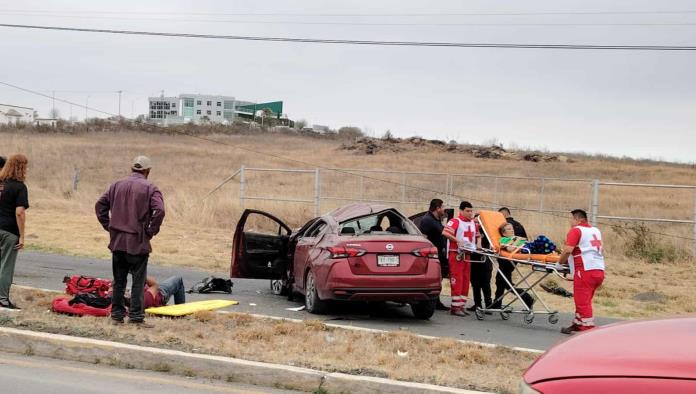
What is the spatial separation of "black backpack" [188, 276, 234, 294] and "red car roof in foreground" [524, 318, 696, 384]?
31.8ft

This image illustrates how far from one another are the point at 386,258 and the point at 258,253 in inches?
106

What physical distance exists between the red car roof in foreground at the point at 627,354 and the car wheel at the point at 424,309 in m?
7.53

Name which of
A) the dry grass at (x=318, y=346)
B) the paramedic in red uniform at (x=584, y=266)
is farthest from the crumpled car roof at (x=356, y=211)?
the paramedic in red uniform at (x=584, y=266)

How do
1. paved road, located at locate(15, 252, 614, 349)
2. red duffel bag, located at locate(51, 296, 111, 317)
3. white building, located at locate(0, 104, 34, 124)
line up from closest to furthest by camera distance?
red duffel bag, located at locate(51, 296, 111, 317) → paved road, located at locate(15, 252, 614, 349) → white building, located at locate(0, 104, 34, 124)

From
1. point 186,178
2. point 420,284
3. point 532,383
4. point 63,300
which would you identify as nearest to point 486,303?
point 420,284

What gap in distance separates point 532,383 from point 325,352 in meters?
5.00

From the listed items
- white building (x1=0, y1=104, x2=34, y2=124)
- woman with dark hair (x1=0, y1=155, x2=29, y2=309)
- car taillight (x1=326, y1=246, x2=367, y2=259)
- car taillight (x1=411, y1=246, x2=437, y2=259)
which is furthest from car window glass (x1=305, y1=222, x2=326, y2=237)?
white building (x1=0, y1=104, x2=34, y2=124)

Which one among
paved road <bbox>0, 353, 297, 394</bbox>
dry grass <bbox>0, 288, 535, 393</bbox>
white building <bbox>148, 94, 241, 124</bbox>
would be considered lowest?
paved road <bbox>0, 353, 297, 394</bbox>

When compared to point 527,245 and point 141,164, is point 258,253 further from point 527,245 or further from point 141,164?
point 527,245

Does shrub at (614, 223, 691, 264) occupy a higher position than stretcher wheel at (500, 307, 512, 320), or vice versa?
shrub at (614, 223, 691, 264)

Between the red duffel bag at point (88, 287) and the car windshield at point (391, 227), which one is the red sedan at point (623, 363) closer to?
the red duffel bag at point (88, 287)

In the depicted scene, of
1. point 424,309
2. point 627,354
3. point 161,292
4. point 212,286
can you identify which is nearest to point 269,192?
point 212,286

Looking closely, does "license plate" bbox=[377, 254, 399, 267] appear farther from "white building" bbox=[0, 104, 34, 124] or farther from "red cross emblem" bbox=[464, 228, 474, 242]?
"white building" bbox=[0, 104, 34, 124]

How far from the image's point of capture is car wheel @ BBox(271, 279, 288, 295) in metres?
12.6
